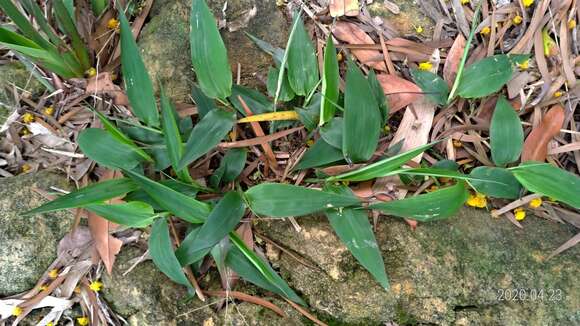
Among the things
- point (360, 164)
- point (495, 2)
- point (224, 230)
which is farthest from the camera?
point (495, 2)

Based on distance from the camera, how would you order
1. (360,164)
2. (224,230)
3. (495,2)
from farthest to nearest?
(495,2) < (360,164) < (224,230)

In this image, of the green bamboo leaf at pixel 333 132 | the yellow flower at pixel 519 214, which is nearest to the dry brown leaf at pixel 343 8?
the green bamboo leaf at pixel 333 132

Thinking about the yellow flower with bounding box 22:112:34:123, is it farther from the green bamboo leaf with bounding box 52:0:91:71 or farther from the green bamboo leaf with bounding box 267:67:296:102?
the green bamboo leaf with bounding box 267:67:296:102

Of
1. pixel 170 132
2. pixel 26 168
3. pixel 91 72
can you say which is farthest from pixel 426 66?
pixel 26 168

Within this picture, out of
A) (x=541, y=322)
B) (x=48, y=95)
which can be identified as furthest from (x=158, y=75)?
(x=541, y=322)

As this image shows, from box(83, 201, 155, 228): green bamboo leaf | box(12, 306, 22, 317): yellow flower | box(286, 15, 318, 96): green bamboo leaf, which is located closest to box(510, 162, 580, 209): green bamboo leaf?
box(286, 15, 318, 96): green bamboo leaf

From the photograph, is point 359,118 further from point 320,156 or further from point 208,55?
point 208,55

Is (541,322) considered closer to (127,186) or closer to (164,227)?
(164,227)
